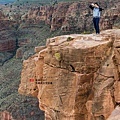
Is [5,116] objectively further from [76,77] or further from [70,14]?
[76,77]

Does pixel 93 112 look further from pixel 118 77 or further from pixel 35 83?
pixel 35 83

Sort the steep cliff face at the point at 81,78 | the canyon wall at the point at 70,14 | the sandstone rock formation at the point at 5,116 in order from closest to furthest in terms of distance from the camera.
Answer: the steep cliff face at the point at 81,78
the sandstone rock formation at the point at 5,116
the canyon wall at the point at 70,14

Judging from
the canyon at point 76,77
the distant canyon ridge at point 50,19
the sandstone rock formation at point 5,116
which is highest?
the canyon at point 76,77

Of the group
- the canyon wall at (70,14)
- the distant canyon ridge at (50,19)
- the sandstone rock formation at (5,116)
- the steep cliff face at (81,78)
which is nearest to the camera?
the steep cliff face at (81,78)

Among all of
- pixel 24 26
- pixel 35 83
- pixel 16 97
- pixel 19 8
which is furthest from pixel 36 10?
pixel 35 83

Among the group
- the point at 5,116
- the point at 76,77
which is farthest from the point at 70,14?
the point at 76,77

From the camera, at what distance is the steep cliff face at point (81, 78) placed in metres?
14.4

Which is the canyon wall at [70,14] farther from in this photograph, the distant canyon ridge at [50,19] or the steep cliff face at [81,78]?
the steep cliff face at [81,78]

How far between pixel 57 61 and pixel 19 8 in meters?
85.9

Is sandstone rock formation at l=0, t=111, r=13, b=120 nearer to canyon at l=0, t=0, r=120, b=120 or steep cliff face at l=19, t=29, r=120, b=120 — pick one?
canyon at l=0, t=0, r=120, b=120

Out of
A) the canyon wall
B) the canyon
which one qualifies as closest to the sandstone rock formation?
the canyon wall

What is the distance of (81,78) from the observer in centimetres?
1488

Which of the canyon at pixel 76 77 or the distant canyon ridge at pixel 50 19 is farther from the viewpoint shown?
the distant canyon ridge at pixel 50 19

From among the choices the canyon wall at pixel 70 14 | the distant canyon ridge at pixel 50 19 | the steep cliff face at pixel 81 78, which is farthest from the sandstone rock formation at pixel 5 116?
the steep cliff face at pixel 81 78
